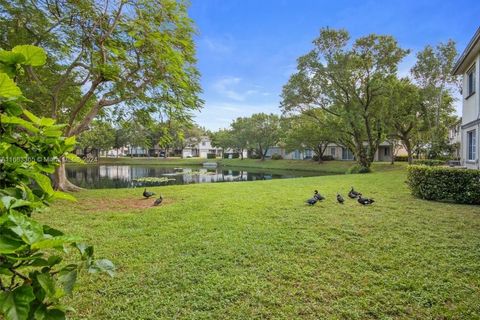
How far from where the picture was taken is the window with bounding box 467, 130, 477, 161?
9.05 metres

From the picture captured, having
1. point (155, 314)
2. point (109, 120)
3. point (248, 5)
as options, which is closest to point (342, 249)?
point (155, 314)

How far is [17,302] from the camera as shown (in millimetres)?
831

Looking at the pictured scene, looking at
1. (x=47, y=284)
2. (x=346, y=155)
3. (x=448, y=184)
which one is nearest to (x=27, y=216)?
(x=47, y=284)

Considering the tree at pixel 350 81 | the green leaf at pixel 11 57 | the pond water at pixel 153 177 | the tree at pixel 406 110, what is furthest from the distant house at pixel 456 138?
the green leaf at pixel 11 57

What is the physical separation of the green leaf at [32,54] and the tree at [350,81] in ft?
62.0

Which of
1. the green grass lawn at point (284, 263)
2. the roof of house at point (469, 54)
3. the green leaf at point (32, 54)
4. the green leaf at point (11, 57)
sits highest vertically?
the roof of house at point (469, 54)

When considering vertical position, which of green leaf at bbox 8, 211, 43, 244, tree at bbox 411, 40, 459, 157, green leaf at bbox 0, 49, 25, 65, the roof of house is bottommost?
green leaf at bbox 8, 211, 43, 244

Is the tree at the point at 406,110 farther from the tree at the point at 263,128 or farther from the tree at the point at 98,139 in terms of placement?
the tree at the point at 98,139

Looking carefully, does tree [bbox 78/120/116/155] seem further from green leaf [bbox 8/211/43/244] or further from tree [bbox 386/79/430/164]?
green leaf [bbox 8/211/43/244]

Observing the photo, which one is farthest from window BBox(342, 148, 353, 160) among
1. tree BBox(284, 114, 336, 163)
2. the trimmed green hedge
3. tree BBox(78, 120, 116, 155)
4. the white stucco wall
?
tree BBox(78, 120, 116, 155)

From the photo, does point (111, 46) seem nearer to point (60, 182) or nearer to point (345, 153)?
point (60, 182)

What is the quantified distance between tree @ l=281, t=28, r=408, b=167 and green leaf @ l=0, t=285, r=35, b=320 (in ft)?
62.9

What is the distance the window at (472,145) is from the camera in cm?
905

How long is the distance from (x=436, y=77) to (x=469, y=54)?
12.2 meters
